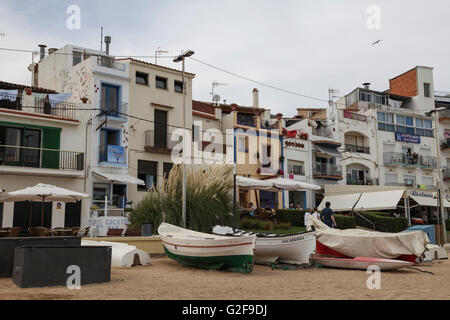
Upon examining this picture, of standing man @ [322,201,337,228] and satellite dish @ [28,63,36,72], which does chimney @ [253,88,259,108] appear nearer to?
satellite dish @ [28,63,36,72]

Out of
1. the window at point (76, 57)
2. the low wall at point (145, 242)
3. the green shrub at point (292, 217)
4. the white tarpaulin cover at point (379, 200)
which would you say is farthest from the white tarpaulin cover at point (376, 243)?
the window at point (76, 57)

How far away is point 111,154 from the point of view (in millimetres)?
27000

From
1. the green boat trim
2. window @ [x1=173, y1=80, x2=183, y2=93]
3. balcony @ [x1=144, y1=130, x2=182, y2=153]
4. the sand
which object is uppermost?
window @ [x1=173, y1=80, x2=183, y2=93]

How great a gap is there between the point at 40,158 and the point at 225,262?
16.6 meters

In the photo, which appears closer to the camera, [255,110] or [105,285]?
[105,285]

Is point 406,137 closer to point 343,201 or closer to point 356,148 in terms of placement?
point 356,148


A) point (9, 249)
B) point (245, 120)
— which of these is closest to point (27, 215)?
point (9, 249)

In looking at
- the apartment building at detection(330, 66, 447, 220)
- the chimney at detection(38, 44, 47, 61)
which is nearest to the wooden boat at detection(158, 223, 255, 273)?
the chimney at detection(38, 44, 47, 61)

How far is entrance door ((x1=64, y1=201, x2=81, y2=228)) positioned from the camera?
25.5 metres

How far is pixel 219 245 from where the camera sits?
456 inches

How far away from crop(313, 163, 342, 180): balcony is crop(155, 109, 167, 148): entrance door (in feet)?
47.5

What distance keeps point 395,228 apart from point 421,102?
943 inches

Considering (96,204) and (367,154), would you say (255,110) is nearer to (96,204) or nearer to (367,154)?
(367,154)
